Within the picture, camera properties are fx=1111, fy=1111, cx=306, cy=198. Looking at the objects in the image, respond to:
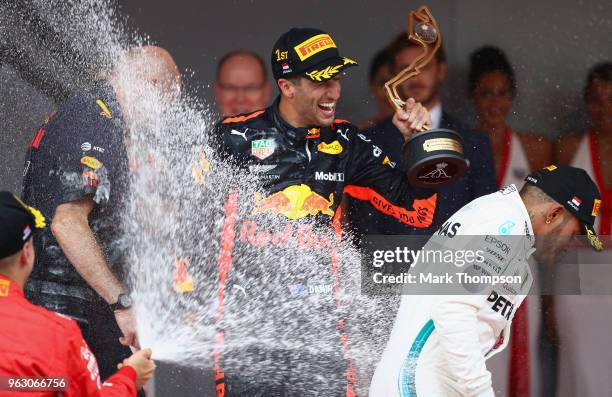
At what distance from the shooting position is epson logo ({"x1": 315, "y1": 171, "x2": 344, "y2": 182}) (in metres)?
4.21

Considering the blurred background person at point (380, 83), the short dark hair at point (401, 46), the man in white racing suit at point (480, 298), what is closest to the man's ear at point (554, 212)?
the man in white racing suit at point (480, 298)

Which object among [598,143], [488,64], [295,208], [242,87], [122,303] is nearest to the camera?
[122,303]

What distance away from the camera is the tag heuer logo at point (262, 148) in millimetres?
4232

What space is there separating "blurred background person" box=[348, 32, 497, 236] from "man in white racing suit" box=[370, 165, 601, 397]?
2.59ft

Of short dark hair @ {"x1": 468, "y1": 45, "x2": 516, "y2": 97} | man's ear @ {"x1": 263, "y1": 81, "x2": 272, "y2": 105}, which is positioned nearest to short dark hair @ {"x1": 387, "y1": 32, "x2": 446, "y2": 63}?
short dark hair @ {"x1": 468, "y1": 45, "x2": 516, "y2": 97}

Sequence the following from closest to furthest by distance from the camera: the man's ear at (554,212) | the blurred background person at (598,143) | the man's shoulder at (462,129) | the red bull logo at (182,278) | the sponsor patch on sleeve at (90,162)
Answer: the man's ear at (554,212) < the sponsor patch on sleeve at (90,162) < the red bull logo at (182,278) < the man's shoulder at (462,129) < the blurred background person at (598,143)

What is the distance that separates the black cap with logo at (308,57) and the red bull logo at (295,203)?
429 mm

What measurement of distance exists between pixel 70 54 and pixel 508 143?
2.04 metres

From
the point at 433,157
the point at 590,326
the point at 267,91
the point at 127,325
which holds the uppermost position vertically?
the point at 267,91

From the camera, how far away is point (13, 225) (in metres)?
3.06

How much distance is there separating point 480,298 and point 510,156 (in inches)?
68.6

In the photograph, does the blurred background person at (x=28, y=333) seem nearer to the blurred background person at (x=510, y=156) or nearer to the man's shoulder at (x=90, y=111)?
the man's shoulder at (x=90, y=111)

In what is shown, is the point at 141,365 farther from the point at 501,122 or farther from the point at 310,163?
the point at 501,122

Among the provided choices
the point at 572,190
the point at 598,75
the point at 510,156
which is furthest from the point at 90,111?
the point at 598,75
